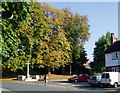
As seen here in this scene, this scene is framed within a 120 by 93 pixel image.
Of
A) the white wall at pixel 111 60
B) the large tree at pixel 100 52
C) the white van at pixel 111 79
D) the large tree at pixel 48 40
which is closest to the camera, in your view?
the white van at pixel 111 79

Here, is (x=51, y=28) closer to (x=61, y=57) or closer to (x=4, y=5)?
(x=61, y=57)

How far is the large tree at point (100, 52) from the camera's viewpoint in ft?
268

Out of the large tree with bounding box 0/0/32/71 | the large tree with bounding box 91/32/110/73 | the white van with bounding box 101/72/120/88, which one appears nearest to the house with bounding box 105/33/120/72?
the white van with bounding box 101/72/120/88

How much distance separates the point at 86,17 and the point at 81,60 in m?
10.7

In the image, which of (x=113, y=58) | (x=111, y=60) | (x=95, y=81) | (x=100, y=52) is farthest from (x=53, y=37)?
(x=95, y=81)

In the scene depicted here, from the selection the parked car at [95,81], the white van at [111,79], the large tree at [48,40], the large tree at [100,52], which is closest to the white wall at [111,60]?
the large tree at [48,40]

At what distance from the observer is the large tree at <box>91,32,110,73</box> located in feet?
268

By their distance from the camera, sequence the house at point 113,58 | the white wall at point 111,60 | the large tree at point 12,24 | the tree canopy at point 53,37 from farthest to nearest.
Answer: the tree canopy at point 53,37
the white wall at point 111,60
the house at point 113,58
the large tree at point 12,24

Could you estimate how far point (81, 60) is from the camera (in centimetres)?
8438

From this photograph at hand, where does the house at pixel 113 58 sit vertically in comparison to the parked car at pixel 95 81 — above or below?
above

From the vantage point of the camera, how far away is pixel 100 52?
83.6 meters

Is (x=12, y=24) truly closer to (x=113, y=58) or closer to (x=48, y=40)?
(x=113, y=58)

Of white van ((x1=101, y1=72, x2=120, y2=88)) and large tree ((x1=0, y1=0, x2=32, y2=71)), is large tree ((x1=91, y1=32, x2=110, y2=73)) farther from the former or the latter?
large tree ((x1=0, y1=0, x2=32, y2=71))

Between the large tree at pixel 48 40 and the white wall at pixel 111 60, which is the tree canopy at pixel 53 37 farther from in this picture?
the white wall at pixel 111 60
